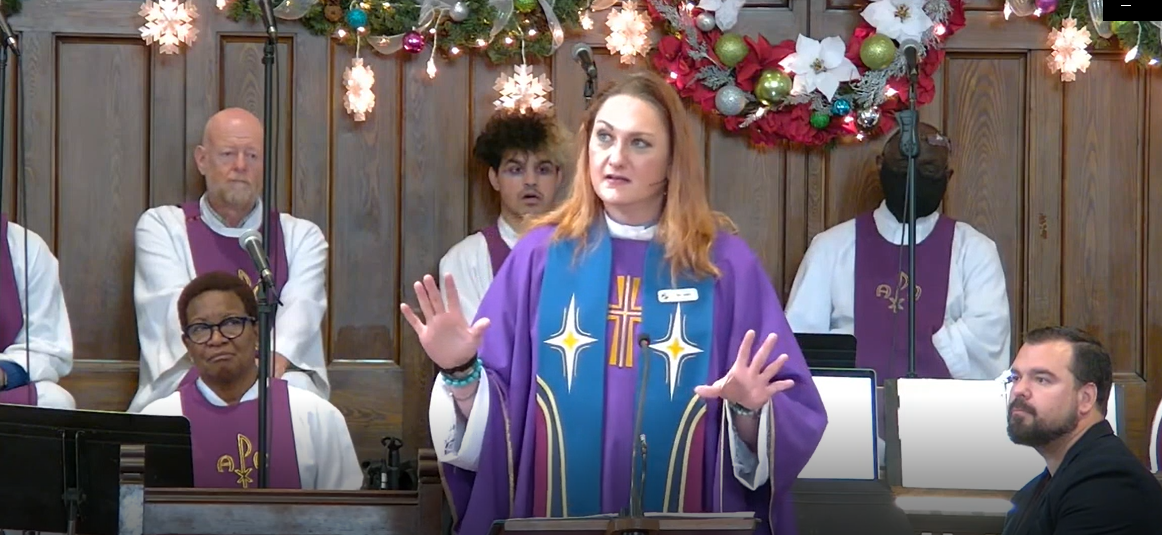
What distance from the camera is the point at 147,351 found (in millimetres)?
6746

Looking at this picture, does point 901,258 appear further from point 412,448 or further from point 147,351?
point 147,351

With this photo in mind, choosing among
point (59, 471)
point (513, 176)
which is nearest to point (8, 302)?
point (513, 176)

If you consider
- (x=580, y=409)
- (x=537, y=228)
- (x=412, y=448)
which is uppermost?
(x=537, y=228)

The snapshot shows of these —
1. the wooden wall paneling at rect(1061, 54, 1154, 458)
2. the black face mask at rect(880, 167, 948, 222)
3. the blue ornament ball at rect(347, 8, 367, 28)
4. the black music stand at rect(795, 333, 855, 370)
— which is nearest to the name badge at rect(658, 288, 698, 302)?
the black music stand at rect(795, 333, 855, 370)

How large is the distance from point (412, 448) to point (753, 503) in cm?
354

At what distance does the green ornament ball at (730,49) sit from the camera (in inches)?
283

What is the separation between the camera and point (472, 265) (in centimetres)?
703

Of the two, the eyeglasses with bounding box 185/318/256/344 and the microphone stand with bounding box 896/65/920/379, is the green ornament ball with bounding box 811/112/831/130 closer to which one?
the microphone stand with bounding box 896/65/920/379

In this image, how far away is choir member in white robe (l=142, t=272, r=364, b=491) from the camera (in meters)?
5.89

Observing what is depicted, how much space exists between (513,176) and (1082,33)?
8.09ft

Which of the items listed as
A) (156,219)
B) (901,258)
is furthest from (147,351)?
(901,258)

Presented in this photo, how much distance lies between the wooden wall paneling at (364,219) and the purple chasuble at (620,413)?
342 centimetres

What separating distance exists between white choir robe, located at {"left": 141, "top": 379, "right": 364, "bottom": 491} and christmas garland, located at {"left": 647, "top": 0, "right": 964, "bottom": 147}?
2.22m

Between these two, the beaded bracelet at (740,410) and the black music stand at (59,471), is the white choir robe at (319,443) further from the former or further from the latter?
the beaded bracelet at (740,410)
